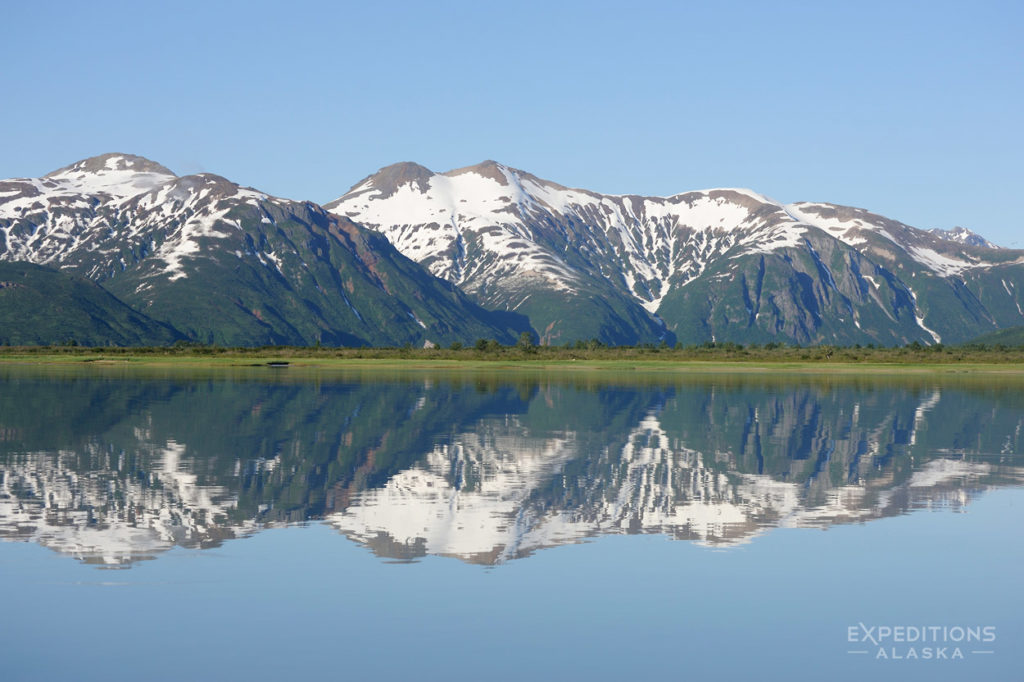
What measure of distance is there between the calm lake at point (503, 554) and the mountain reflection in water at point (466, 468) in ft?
0.82

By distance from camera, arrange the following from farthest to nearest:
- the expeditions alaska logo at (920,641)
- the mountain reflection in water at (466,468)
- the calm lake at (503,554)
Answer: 1. the mountain reflection in water at (466,468)
2. the expeditions alaska logo at (920,641)
3. the calm lake at (503,554)

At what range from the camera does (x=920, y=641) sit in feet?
84.0

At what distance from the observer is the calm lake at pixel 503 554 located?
24.2 m

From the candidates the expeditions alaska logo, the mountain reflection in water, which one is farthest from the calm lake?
the mountain reflection in water

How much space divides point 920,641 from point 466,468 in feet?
98.1

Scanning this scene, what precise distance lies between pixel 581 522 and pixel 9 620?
64.7 ft

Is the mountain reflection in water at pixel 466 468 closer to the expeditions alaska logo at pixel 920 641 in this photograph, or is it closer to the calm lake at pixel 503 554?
the calm lake at pixel 503 554

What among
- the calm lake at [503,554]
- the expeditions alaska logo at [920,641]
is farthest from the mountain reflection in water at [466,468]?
the expeditions alaska logo at [920,641]

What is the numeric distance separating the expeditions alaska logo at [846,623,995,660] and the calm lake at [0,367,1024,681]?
10 centimetres

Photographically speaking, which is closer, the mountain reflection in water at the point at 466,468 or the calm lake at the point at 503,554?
the calm lake at the point at 503,554

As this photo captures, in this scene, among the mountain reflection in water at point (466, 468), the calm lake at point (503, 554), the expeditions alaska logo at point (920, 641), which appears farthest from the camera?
the mountain reflection in water at point (466, 468)

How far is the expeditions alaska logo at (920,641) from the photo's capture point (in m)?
24.7

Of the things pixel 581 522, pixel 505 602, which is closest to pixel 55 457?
pixel 581 522

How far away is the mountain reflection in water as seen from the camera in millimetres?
37219
